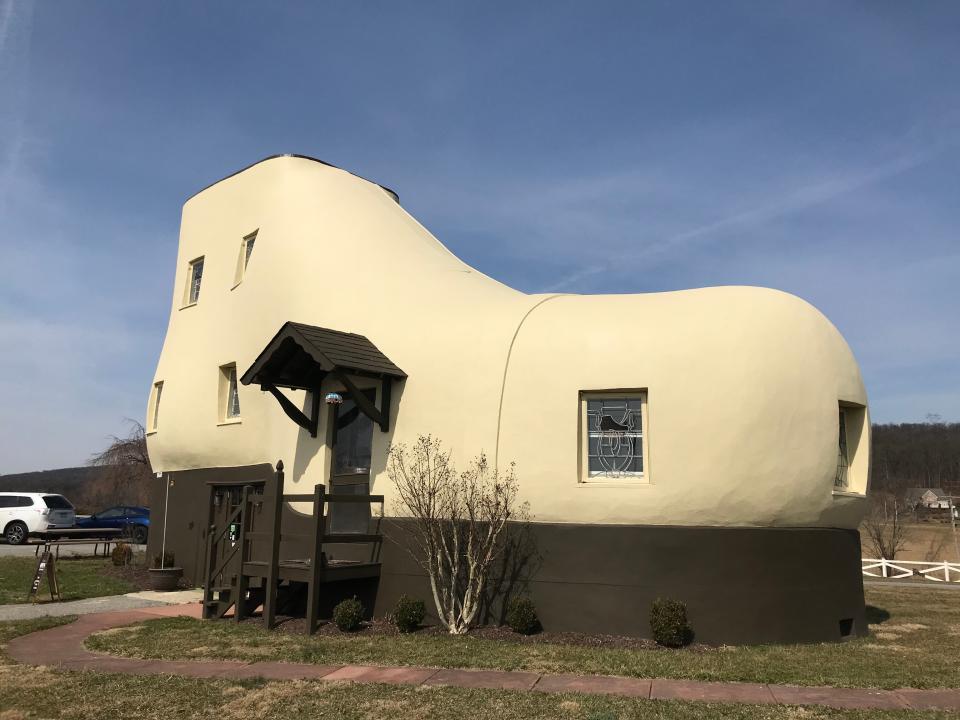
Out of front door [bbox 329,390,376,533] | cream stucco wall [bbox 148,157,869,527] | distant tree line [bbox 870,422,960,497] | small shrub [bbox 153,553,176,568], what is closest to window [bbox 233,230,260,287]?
cream stucco wall [bbox 148,157,869,527]

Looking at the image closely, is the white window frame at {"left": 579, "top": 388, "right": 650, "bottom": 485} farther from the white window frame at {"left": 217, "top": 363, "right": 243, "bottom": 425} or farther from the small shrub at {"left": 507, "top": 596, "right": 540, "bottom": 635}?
the white window frame at {"left": 217, "top": 363, "right": 243, "bottom": 425}

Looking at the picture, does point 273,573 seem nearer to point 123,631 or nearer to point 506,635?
point 123,631

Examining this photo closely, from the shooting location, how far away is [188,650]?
944 centimetres

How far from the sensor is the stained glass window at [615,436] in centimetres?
1076

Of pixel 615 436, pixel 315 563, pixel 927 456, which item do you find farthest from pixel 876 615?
pixel 927 456

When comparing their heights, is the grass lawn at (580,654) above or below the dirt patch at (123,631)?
above

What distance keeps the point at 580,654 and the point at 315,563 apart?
4.08 m

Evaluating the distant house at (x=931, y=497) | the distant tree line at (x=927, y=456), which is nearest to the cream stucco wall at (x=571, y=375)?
the distant house at (x=931, y=497)

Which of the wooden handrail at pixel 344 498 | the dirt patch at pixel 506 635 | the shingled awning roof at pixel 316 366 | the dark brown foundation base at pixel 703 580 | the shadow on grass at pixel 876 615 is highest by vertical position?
the shingled awning roof at pixel 316 366

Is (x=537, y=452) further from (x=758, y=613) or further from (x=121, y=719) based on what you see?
(x=121, y=719)

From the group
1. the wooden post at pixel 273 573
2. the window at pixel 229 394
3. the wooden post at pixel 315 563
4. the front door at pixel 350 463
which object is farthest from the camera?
the window at pixel 229 394

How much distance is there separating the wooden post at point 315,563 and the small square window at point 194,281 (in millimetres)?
9742

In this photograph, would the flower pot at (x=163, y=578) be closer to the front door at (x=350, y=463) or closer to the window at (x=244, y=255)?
the front door at (x=350, y=463)

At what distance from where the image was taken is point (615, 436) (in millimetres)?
10859
